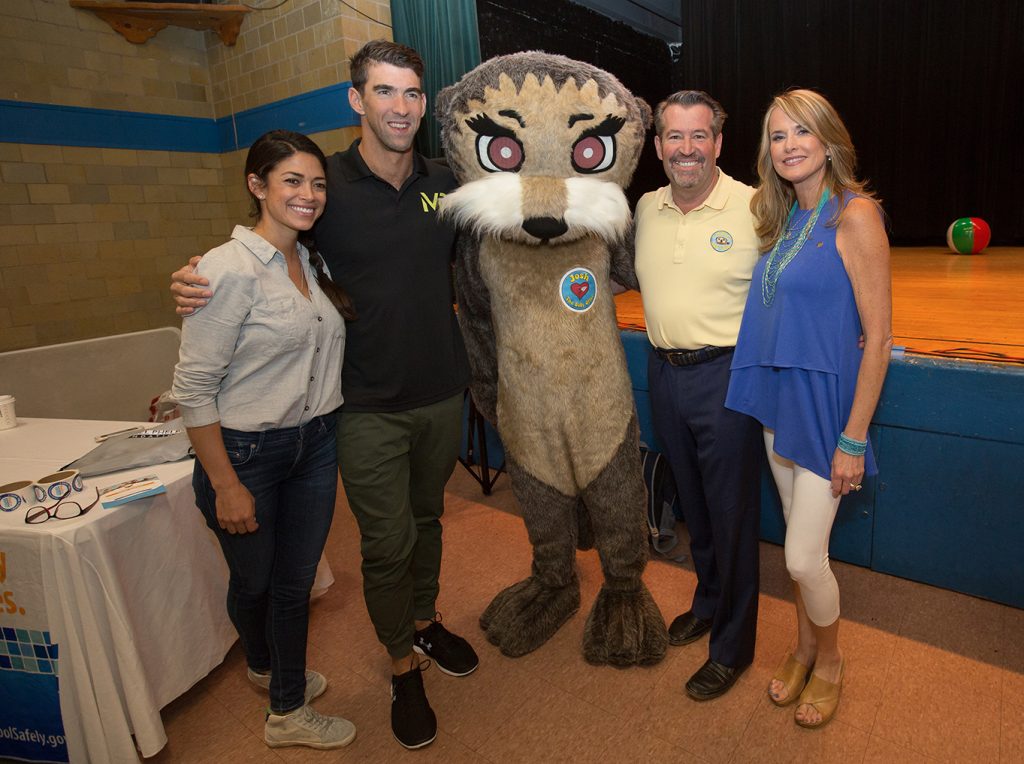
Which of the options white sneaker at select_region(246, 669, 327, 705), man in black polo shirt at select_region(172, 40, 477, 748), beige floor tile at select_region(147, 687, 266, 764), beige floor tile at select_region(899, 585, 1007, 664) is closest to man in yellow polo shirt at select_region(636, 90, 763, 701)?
man in black polo shirt at select_region(172, 40, 477, 748)

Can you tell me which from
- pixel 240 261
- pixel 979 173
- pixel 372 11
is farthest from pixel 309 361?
pixel 979 173

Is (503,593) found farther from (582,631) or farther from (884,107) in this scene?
(884,107)

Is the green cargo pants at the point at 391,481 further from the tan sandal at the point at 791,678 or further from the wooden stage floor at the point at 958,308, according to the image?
the wooden stage floor at the point at 958,308

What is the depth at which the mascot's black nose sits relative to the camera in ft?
5.29

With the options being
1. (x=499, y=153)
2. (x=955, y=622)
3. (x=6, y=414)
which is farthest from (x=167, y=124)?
(x=955, y=622)

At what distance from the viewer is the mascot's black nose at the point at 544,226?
161 centimetres

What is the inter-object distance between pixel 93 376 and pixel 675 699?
3262 millimetres

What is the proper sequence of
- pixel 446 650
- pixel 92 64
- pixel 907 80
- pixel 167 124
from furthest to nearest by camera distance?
1. pixel 907 80
2. pixel 167 124
3. pixel 92 64
4. pixel 446 650

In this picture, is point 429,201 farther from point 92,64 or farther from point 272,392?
point 92,64

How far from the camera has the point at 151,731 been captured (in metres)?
1.61

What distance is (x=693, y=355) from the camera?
65.3 inches

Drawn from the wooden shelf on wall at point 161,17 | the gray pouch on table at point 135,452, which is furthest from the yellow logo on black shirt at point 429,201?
the wooden shelf on wall at point 161,17

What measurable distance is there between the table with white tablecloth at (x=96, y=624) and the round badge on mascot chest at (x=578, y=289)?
111 cm

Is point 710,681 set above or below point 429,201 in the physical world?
below
